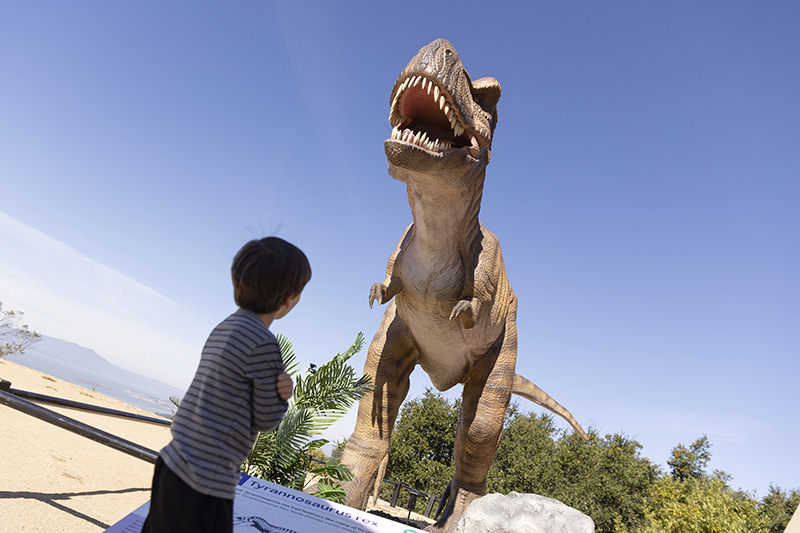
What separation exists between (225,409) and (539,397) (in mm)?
4472

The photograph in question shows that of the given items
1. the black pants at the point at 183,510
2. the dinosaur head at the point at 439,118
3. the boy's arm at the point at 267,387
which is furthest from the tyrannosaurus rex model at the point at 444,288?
the black pants at the point at 183,510

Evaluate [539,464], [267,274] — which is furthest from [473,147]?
[539,464]

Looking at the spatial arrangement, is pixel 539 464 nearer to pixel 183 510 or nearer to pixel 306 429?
pixel 306 429

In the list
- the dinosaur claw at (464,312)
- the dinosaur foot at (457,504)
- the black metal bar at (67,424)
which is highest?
the dinosaur claw at (464,312)

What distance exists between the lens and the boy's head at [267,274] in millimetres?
1585

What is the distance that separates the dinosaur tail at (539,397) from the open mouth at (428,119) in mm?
3055

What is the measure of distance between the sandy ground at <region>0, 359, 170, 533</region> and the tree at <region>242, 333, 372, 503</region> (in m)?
1.22

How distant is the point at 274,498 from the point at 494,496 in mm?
1272

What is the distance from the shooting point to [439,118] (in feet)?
10.4

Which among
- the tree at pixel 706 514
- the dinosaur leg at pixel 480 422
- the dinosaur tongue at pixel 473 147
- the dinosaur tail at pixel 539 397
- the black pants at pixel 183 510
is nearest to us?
the black pants at pixel 183 510

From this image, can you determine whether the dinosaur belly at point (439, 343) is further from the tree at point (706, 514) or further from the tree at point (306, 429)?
the tree at point (706, 514)

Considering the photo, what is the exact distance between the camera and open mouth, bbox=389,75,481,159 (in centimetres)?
289

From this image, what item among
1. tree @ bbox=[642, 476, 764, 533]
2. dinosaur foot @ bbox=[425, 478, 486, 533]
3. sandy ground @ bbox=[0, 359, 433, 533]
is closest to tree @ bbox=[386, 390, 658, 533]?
tree @ bbox=[642, 476, 764, 533]

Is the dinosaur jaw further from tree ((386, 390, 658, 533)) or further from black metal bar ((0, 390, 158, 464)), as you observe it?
tree ((386, 390, 658, 533))
